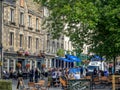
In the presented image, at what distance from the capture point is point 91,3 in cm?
2895

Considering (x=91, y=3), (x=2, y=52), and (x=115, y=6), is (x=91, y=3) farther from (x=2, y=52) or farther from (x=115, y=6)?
(x=2, y=52)

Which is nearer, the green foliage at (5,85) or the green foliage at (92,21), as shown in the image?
the green foliage at (5,85)

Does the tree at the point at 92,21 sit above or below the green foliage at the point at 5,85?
above

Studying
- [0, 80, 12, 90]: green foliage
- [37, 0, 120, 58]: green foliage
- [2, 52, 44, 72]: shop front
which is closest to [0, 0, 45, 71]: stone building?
[2, 52, 44, 72]: shop front

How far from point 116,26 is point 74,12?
3.05 metres

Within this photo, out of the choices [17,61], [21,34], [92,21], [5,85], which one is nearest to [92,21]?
[92,21]

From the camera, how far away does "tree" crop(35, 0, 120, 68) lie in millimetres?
28438

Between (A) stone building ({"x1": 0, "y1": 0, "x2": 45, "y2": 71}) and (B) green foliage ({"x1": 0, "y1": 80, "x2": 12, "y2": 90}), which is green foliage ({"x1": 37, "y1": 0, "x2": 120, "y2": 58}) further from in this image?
(A) stone building ({"x1": 0, "y1": 0, "x2": 45, "y2": 71})

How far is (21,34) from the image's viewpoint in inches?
2350

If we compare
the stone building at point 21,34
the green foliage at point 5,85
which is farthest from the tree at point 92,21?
the stone building at point 21,34

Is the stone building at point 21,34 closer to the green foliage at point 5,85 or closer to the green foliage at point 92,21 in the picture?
the green foliage at point 92,21

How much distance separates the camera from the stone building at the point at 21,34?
54553mm

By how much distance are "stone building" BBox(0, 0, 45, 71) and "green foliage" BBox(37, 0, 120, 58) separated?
20.4 m

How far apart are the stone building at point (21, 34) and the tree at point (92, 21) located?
2048cm
